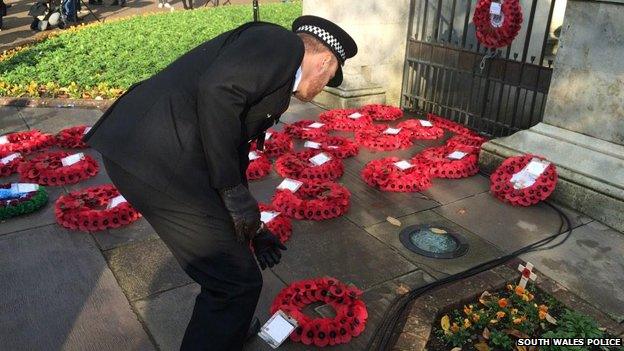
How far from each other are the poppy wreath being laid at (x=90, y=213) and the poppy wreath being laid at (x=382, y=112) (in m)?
4.09

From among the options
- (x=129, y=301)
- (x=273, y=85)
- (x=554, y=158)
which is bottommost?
(x=129, y=301)

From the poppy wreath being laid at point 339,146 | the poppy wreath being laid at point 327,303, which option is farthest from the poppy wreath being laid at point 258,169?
the poppy wreath being laid at point 327,303

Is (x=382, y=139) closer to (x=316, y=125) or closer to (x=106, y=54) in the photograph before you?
(x=316, y=125)

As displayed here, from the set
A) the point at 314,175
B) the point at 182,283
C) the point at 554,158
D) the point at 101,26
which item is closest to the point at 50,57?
the point at 101,26

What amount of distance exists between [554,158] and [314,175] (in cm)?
235

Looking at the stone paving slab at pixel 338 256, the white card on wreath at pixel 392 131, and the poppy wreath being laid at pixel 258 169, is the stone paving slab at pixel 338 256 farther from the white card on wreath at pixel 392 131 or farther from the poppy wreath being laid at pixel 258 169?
the white card on wreath at pixel 392 131

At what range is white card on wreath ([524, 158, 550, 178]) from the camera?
4.98 m

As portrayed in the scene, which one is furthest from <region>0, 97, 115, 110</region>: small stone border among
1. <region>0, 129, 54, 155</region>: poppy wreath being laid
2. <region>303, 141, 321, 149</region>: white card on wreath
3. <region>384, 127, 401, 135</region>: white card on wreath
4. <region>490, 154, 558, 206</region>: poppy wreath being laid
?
<region>490, 154, 558, 206</region>: poppy wreath being laid

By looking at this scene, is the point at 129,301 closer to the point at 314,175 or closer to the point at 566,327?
the point at 314,175

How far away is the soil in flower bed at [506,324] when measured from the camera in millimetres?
3123

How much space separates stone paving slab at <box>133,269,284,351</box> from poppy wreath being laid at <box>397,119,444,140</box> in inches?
148

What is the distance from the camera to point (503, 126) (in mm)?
6633

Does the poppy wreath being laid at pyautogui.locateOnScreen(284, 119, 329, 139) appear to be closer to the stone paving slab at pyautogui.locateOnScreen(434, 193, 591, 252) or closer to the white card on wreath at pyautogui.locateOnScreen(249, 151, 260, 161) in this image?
the white card on wreath at pyautogui.locateOnScreen(249, 151, 260, 161)

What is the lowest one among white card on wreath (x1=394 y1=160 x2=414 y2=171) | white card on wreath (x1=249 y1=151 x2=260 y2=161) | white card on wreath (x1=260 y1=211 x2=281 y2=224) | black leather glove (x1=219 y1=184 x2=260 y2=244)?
white card on wreath (x1=249 y1=151 x2=260 y2=161)
